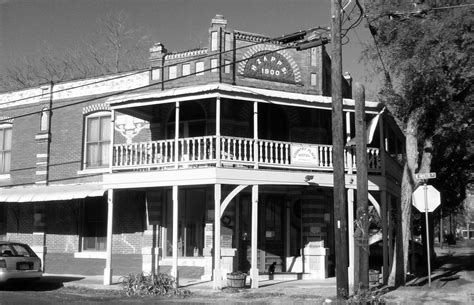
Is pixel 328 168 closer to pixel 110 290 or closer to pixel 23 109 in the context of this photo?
pixel 110 290

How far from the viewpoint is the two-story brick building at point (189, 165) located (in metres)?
16.4

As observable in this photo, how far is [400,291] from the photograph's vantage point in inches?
591

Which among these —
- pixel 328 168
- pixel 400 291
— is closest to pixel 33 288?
pixel 328 168

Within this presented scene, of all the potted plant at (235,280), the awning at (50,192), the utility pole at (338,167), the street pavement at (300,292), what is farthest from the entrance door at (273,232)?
the utility pole at (338,167)

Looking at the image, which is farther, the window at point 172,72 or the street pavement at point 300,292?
the window at point 172,72

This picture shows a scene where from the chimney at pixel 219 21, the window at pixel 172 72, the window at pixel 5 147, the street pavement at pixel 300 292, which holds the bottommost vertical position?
the street pavement at pixel 300 292

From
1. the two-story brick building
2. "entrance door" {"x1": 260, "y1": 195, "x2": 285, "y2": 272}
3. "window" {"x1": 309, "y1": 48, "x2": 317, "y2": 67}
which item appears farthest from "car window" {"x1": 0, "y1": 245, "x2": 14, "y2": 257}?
"window" {"x1": 309, "y1": 48, "x2": 317, "y2": 67}

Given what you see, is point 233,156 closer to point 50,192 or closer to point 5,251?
point 5,251

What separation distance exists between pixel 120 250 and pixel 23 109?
7.16 m

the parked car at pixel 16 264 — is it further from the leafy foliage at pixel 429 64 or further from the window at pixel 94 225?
the leafy foliage at pixel 429 64

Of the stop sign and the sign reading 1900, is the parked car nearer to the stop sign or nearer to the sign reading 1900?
the sign reading 1900

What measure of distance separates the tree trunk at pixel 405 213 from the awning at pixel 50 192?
9.37 meters

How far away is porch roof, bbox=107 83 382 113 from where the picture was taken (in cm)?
1551

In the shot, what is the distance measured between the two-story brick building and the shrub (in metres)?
1.07
